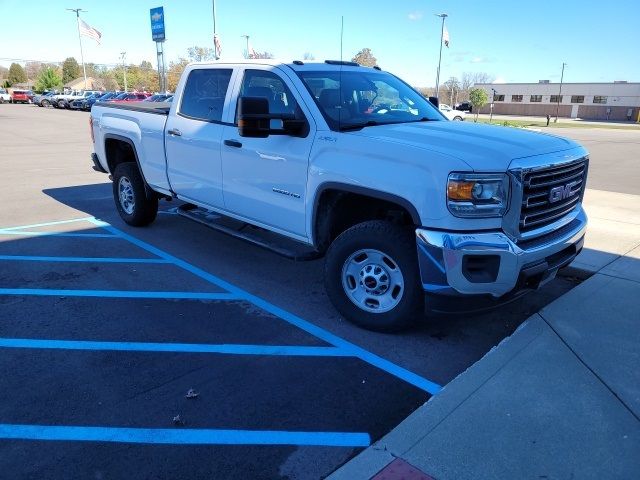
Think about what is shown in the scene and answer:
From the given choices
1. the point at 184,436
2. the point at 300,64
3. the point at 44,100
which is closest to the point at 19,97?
the point at 44,100

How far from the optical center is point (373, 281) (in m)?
4.20

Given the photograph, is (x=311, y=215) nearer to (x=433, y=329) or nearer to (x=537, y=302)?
(x=433, y=329)

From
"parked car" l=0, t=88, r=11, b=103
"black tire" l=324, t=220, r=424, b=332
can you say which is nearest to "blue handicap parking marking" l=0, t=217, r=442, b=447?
"black tire" l=324, t=220, r=424, b=332

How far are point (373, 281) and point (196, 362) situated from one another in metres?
1.49

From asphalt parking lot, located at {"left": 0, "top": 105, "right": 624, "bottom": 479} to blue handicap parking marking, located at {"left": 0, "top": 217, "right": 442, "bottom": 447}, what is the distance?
0.5 inches

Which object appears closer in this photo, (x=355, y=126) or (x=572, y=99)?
(x=355, y=126)

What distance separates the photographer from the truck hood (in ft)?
11.6

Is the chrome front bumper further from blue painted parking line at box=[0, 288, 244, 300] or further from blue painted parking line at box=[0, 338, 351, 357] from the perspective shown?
blue painted parking line at box=[0, 288, 244, 300]

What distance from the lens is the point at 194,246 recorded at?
658 cm

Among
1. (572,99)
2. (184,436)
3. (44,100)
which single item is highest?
(572,99)

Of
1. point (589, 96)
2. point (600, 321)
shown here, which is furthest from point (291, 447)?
point (589, 96)

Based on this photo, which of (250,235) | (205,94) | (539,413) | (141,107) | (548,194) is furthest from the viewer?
(141,107)

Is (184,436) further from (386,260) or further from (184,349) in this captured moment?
(386,260)

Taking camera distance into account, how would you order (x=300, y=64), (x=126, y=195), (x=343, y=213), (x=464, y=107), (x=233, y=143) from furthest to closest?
(x=126, y=195)
(x=464, y=107)
(x=233, y=143)
(x=300, y=64)
(x=343, y=213)
